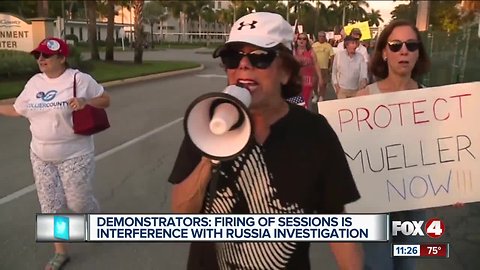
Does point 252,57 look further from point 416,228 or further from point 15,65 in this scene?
point 15,65

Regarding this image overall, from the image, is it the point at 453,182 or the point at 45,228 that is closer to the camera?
the point at 45,228

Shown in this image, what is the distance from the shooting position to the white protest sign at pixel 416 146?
3.10m

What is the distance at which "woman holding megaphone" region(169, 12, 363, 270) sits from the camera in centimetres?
190

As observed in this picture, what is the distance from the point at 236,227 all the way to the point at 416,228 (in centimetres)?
132

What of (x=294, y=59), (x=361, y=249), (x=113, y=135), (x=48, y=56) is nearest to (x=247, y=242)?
(x=361, y=249)

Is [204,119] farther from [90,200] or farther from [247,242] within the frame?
[90,200]

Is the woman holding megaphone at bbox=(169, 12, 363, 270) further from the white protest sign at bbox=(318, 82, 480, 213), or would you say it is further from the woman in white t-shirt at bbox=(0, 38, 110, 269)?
the woman in white t-shirt at bbox=(0, 38, 110, 269)

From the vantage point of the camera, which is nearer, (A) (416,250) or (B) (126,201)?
(A) (416,250)

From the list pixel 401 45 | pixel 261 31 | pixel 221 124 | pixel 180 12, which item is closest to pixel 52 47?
pixel 401 45

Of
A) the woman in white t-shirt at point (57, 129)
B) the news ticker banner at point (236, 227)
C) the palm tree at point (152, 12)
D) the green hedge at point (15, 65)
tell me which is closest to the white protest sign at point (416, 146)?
the news ticker banner at point (236, 227)

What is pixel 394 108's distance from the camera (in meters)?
3.13

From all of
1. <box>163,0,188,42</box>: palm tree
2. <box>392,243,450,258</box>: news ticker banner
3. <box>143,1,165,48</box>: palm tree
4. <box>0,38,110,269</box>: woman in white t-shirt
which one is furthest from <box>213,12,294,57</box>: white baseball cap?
<box>143,1,165,48</box>: palm tree

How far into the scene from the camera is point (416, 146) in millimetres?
3092

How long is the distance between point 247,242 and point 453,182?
5.16 ft
